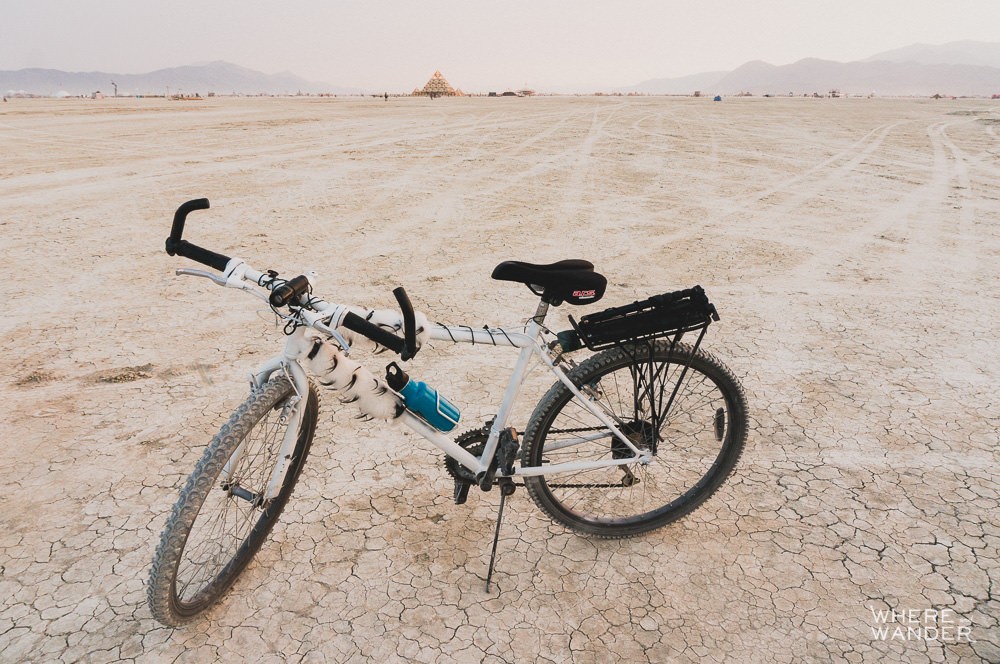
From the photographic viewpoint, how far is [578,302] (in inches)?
82.9

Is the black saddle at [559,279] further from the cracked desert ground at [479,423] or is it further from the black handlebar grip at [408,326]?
the cracked desert ground at [479,423]

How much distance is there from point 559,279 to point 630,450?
0.93 metres

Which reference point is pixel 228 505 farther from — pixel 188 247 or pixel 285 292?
pixel 285 292

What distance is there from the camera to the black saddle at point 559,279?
201 cm

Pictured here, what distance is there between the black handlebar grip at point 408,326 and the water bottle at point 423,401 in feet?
1.22

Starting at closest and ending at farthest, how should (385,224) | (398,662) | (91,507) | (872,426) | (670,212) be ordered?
(398,662)
(91,507)
(872,426)
(385,224)
(670,212)

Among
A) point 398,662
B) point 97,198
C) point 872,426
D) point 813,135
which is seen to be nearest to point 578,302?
point 398,662

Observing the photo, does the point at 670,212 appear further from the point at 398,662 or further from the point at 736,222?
the point at 398,662

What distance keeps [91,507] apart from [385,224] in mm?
5012

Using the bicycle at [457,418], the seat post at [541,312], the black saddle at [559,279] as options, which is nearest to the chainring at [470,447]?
the bicycle at [457,418]

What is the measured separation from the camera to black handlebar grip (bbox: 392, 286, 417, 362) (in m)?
1.58

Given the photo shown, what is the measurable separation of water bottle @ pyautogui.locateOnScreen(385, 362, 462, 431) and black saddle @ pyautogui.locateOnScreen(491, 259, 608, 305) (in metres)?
0.51

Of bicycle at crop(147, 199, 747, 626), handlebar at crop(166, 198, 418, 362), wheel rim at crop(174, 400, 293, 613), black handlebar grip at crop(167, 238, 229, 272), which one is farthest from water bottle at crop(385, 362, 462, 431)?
black handlebar grip at crop(167, 238, 229, 272)

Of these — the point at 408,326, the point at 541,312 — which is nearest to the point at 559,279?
the point at 541,312
